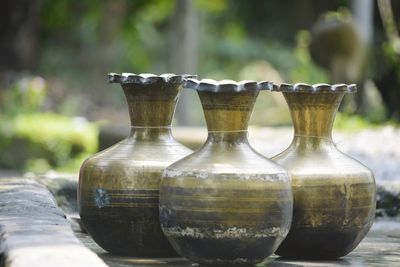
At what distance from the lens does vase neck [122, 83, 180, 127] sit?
126 inches

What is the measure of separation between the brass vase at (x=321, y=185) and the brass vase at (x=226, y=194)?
0.21m

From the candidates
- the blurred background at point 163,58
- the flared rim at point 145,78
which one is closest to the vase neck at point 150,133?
the flared rim at point 145,78

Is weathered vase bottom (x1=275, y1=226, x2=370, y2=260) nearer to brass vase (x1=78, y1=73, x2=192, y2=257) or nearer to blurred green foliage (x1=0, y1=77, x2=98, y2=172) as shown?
brass vase (x1=78, y1=73, x2=192, y2=257)

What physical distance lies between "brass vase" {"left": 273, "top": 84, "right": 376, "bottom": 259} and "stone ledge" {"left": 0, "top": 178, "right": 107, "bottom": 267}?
0.68 m

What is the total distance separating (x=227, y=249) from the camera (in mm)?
2834

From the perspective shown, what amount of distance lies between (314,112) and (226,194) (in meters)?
0.54

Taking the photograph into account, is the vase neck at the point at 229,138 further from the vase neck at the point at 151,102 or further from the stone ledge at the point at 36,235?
the stone ledge at the point at 36,235

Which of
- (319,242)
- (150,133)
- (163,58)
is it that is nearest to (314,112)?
(319,242)

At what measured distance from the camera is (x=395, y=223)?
14.7 feet

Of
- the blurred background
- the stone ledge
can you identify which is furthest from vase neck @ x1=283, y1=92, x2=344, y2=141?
the blurred background

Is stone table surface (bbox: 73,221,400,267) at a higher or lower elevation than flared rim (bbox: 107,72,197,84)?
lower

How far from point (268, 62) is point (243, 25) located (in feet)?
3.03

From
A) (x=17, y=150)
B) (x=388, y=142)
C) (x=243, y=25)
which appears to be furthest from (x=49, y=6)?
(x=388, y=142)

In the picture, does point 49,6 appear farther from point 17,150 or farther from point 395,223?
point 395,223
